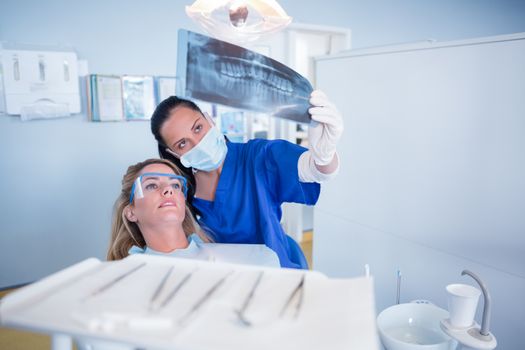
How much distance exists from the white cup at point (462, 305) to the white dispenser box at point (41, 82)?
2557 millimetres

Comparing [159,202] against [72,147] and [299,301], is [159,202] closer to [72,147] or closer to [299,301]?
[299,301]

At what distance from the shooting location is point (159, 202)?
4.93 feet

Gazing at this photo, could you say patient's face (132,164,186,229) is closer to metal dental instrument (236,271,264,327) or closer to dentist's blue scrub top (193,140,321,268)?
dentist's blue scrub top (193,140,321,268)

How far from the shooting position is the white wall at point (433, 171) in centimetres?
149

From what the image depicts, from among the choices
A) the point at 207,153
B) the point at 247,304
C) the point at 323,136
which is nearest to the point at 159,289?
the point at 247,304

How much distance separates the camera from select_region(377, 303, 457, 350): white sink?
1.37 metres

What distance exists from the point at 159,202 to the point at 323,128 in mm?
723

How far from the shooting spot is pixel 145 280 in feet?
2.14

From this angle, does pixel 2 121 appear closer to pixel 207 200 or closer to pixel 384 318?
pixel 207 200

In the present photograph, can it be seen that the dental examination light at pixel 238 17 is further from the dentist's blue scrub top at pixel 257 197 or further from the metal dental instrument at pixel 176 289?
the metal dental instrument at pixel 176 289

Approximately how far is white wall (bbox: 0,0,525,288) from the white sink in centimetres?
223

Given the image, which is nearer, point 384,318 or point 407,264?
point 384,318

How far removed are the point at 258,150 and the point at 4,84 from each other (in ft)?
6.54

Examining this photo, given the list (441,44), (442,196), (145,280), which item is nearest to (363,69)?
(441,44)
